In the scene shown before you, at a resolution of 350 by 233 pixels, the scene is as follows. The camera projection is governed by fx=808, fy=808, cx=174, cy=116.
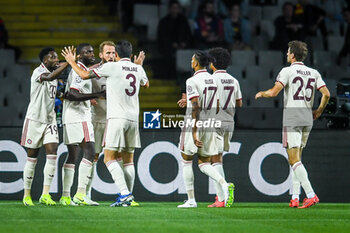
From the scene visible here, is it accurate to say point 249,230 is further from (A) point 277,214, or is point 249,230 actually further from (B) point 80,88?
(B) point 80,88

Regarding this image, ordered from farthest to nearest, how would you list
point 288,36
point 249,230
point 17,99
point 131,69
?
point 288,36 < point 17,99 < point 131,69 < point 249,230

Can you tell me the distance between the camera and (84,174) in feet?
31.8

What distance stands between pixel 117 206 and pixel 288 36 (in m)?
7.28

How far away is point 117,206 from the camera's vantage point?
9.44 metres

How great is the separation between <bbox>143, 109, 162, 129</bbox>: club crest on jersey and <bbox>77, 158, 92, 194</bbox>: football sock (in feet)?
7.18

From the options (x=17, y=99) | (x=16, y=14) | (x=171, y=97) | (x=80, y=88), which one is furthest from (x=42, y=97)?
(x=16, y=14)

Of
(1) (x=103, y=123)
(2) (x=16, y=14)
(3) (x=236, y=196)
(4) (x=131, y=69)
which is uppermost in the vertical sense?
(2) (x=16, y=14)

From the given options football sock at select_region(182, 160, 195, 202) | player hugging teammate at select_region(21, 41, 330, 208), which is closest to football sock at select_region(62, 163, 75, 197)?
player hugging teammate at select_region(21, 41, 330, 208)

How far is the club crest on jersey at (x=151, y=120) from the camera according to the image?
39.0 feet

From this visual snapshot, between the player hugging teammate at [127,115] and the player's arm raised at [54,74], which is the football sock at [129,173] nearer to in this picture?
the player hugging teammate at [127,115]

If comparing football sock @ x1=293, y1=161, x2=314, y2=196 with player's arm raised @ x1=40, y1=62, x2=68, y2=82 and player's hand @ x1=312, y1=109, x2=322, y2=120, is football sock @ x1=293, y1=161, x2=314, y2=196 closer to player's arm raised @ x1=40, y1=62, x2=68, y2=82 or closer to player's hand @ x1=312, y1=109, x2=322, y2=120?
player's hand @ x1=312, y1=109, x2=322, y2=120

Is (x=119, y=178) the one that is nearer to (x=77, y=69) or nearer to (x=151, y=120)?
(x=77, y=69)

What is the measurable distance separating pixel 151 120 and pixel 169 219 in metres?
4.30

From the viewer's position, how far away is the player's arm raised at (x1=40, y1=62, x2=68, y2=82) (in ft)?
30.5
